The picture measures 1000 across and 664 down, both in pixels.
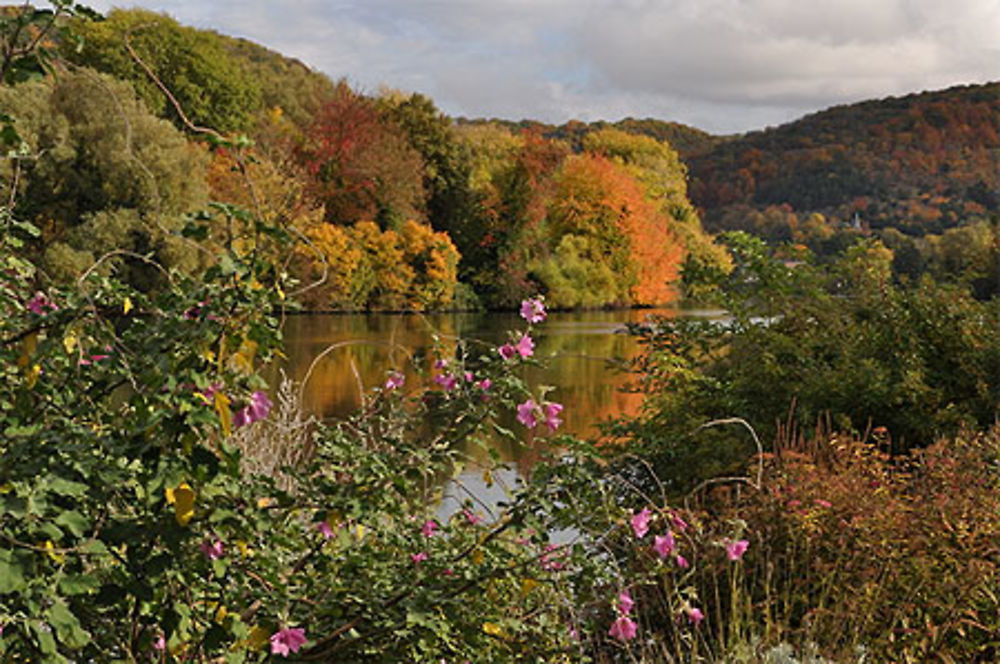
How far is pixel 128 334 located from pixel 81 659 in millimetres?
790

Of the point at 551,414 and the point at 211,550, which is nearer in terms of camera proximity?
the point at 211,550

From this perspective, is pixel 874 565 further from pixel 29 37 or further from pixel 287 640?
pixel 29 37

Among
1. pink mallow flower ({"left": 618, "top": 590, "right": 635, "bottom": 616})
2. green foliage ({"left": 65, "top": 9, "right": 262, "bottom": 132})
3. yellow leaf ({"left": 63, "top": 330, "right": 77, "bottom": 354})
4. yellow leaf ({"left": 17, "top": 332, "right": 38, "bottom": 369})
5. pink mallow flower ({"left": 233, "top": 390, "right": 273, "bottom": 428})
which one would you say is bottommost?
pink mallow flower ({"left": 618, "top": 590, "right": 635, "bottom": 616})

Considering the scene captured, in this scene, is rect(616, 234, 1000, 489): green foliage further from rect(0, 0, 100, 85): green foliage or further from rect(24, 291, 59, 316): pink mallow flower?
rect(0, 0, 100, 85): green foliage

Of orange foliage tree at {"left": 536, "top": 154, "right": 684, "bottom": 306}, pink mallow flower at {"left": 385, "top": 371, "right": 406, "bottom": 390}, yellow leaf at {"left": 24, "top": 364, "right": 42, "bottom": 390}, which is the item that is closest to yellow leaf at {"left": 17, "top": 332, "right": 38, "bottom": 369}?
yellow leaf at {"left": 24, "top": 364, "right": 42, "bottom": 390}

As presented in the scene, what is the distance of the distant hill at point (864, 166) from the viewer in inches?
1233

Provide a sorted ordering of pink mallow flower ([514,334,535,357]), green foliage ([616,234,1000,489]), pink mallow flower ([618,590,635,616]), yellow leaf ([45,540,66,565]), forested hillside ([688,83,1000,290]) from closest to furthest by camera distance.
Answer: yellow leaf ([45,540,66,565])
pink mallow flower ([618,590,635,616])
pink mallow flower ([514,334,535,357])
green foliage ([616,234,1000,489])
forested hillside ([688,83,1000,290])

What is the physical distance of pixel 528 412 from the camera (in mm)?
2492

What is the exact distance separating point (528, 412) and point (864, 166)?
37122mm

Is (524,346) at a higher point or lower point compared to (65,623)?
higher

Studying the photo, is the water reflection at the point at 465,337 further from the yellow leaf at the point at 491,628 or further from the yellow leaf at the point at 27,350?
the yellow leaf at the point at 27,350

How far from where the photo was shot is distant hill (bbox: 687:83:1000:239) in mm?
→ 31328

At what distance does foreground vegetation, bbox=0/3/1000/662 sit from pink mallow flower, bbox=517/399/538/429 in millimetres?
37

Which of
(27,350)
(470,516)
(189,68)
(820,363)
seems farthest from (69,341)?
(189,68)
